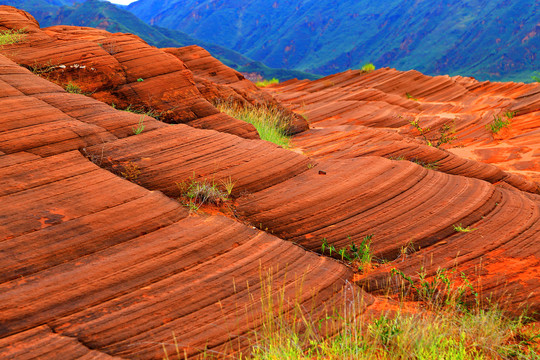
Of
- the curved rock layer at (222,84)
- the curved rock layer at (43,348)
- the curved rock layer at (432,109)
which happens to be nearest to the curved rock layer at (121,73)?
the curved rock layer at (222,84)

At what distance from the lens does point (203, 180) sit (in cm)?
533

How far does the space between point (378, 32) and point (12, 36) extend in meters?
124

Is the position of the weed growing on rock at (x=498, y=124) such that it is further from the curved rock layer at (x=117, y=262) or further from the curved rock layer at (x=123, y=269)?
the curved rock layer at (x=123, y=269)

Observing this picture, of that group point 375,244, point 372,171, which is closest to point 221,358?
point 375,244

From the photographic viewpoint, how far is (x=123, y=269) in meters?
3.59

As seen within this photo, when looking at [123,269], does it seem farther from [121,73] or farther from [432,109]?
[432,109]

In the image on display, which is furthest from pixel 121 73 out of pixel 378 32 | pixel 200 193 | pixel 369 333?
pixel 378 32

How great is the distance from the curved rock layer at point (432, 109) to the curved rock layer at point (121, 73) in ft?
8.88

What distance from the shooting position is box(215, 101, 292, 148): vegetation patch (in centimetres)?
989

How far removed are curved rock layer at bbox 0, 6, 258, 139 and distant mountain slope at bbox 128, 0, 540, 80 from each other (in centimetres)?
7905

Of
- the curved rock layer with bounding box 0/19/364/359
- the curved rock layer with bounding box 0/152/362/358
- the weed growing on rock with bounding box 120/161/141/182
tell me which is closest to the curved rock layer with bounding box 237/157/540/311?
the curved rock layer with bounding box 0/19/364/359

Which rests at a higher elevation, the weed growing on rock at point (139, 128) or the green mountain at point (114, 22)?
the green mountain at point (114, 22)

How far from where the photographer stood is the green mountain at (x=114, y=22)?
75562 millimetres

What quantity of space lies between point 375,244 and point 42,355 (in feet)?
10.8
